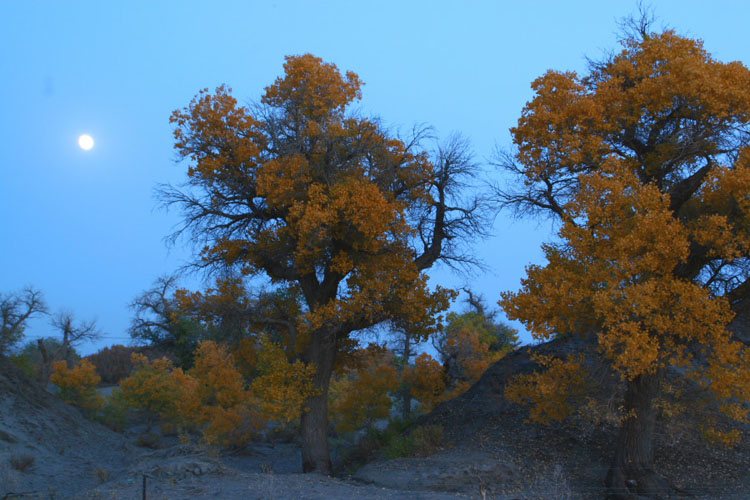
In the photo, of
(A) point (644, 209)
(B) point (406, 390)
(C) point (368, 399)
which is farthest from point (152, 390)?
(A) point (644, 209)

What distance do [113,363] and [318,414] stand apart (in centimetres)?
3812

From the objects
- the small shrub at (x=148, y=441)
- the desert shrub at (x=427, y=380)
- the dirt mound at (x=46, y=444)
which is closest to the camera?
the dirt mound at (x=46, y=444)

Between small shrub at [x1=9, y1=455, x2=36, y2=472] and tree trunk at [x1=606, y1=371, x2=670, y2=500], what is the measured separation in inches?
598

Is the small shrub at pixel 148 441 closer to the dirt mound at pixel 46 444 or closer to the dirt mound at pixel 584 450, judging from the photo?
the dirt mound at pixel 46 444

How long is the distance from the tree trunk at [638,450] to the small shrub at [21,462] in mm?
15201

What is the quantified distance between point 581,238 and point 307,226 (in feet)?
20.4

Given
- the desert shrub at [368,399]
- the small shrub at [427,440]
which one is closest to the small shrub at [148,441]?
the desert shrub at [368,399]

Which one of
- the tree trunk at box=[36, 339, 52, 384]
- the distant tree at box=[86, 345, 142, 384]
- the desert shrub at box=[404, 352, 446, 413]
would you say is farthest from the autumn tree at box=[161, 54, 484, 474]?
the distant tree at box=[86, 345, 142, 384]

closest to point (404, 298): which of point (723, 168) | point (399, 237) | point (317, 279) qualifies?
point (399, 237)

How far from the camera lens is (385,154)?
1608 centimetres

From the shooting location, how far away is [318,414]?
15992 mm

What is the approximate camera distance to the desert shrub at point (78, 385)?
27078 millimetres

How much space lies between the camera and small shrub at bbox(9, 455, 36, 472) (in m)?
16.0

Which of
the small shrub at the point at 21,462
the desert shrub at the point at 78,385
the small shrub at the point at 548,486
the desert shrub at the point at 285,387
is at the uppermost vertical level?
the desert shrub at the point at 78,385
